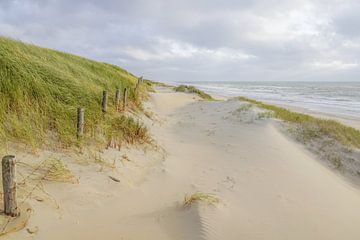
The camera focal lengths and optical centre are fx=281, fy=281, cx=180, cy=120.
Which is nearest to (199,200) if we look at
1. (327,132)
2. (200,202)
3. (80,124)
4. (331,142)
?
(200,202)

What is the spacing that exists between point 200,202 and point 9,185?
2900mm

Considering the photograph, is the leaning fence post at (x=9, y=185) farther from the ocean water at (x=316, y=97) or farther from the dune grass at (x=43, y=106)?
the ocean water at (x=316, y=97)

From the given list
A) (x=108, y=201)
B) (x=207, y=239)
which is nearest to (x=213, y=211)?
(x=207, y=239)

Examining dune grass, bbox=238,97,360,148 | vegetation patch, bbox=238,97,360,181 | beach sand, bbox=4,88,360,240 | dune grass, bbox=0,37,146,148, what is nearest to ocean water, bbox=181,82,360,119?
dune grass, bbox=238,97,360,148

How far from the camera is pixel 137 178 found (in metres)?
6.11

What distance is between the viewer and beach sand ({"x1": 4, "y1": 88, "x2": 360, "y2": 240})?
166 inches

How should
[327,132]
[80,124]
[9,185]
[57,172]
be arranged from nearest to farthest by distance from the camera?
[9,185]
[57,172]
[80,124]
[327,132]

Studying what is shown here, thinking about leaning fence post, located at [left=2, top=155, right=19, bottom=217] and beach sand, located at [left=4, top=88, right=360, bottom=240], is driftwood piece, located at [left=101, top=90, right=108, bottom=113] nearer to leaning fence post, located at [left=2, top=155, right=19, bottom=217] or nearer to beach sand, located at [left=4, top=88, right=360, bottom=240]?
beach sand, located at [left=4, top=88, right=360, bottom=240]

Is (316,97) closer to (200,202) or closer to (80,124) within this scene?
(80,124)

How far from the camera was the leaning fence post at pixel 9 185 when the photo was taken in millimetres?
3539

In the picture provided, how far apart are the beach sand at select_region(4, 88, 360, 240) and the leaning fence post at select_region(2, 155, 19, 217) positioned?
1.02 ft

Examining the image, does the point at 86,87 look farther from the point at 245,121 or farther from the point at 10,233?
the point at 245,121

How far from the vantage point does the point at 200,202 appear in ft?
16.0

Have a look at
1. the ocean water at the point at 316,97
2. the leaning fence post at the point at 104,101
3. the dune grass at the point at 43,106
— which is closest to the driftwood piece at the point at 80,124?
the dune grass at the point at 43,106
